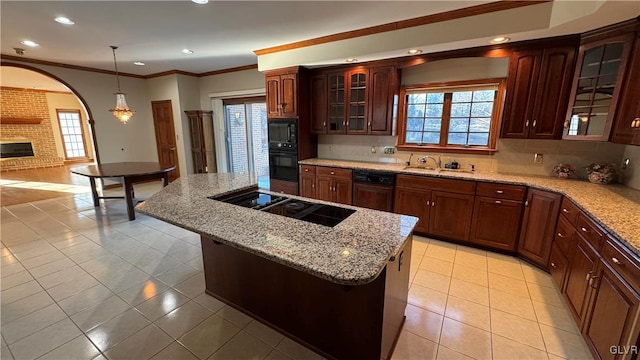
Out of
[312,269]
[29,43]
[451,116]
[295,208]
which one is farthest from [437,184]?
[29,43]

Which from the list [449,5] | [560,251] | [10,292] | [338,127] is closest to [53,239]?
[10,292]

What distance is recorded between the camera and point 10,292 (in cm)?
Answer: 238

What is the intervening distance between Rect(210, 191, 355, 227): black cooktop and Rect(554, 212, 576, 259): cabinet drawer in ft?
6.15

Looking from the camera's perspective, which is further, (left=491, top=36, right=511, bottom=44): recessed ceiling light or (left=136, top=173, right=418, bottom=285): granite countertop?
(left=491, top=36, right=511, bottom=44): recessed ceiling light

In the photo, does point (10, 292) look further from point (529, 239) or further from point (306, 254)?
point (529, 239)

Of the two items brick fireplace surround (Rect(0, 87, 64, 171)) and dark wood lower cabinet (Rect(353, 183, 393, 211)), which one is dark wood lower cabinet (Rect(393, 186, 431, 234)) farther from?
brick fireplace surround (Rect(0, 87, 64, 171))

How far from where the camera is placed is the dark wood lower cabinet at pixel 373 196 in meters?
3.57

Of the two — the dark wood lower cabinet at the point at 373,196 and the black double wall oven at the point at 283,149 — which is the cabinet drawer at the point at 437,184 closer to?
the dark wood lower cabinet at the point at 373,196

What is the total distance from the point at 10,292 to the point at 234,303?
2.11m

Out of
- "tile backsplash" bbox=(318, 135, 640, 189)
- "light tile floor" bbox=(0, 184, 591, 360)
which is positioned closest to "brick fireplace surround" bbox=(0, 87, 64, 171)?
"light tile floor" bbox=(0, 184, 591, 360)

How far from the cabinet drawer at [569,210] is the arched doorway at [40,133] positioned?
8.91 meters

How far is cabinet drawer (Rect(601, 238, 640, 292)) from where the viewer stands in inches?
52.6

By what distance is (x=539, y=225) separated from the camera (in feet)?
8.80

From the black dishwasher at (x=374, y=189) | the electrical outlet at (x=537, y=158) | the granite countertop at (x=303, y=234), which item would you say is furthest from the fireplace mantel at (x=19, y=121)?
the electrical outlet at (x=537, y=158)
